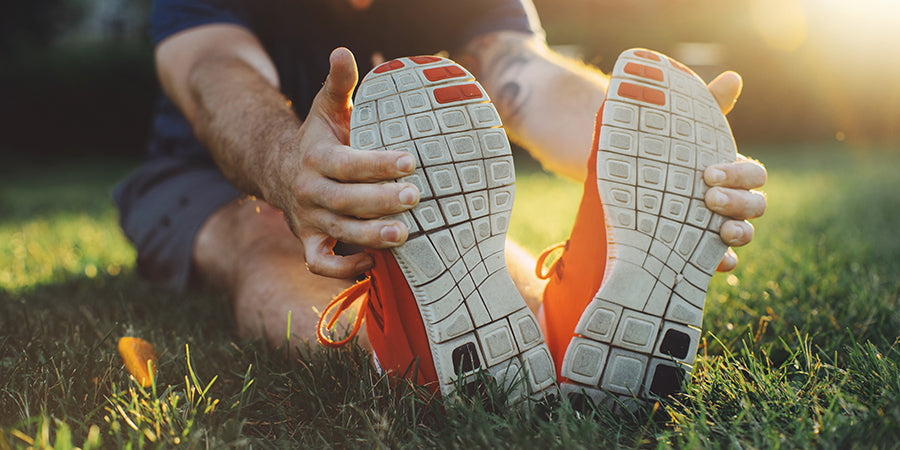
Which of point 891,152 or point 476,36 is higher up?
point 476,36

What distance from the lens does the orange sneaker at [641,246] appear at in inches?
39.4

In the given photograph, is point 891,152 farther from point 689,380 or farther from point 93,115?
point 93,115

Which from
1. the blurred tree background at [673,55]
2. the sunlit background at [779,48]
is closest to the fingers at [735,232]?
the blurred tree background at [673,55]

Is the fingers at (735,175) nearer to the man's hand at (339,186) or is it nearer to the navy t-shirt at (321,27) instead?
the man's hand at (339,186)

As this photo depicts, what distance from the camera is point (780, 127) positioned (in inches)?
386

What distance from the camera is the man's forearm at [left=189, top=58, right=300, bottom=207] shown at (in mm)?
1112

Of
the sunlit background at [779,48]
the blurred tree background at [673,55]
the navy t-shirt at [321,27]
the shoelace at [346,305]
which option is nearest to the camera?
the shoelace at [346,305]

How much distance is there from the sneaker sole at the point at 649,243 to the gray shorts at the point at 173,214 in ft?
4.17

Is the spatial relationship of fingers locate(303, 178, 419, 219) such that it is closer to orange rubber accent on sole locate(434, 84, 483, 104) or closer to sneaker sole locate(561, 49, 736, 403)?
orange rubber accent on sole locate(434, 84, 483, 104)

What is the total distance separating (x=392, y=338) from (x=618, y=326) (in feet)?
1.22

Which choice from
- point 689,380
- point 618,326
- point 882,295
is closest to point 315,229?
point 618,326

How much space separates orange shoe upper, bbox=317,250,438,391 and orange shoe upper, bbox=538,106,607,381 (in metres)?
0.24

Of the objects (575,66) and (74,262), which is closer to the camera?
(575,66)

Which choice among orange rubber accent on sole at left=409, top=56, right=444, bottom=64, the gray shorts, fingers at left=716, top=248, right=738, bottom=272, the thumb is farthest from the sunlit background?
the thumb
